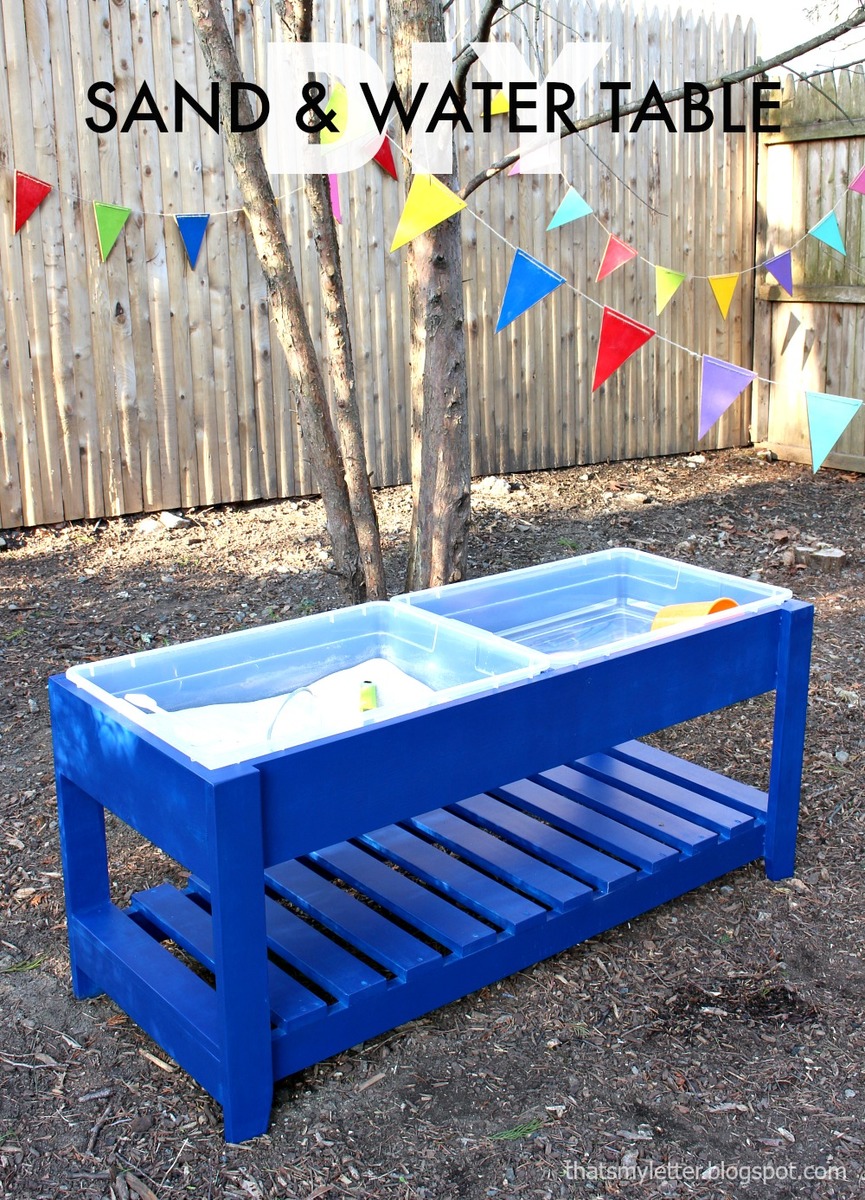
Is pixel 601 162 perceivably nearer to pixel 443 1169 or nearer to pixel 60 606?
pixel 60 606

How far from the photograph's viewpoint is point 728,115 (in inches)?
315

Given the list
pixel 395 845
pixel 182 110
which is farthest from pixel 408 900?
pixel 182 110

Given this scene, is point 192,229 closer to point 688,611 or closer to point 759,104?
point 688,611

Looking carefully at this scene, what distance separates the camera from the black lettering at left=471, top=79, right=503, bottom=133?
21.7ft

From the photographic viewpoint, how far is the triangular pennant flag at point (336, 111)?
570 cm

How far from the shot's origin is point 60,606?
5.20 metres

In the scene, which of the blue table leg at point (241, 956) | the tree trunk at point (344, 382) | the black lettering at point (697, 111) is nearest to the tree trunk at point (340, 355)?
the tree trunk at point (344, 382)

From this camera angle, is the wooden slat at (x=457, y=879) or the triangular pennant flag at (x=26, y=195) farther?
the triangular pennant flag at (x=26, y=195)

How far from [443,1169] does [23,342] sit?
4661 mm

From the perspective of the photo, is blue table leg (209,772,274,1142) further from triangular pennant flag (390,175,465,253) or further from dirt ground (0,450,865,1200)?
triangular pennant flag (390,175,465,253)

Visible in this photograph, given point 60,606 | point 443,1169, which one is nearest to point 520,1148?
point 443,1169

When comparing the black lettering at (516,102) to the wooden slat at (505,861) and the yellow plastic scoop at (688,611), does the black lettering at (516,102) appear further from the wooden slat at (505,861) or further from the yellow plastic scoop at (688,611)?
the wooden slat at (505,861)

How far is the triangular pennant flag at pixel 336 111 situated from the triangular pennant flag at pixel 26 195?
52.3 inches

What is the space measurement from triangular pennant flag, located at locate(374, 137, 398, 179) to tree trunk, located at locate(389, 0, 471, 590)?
2.49m
